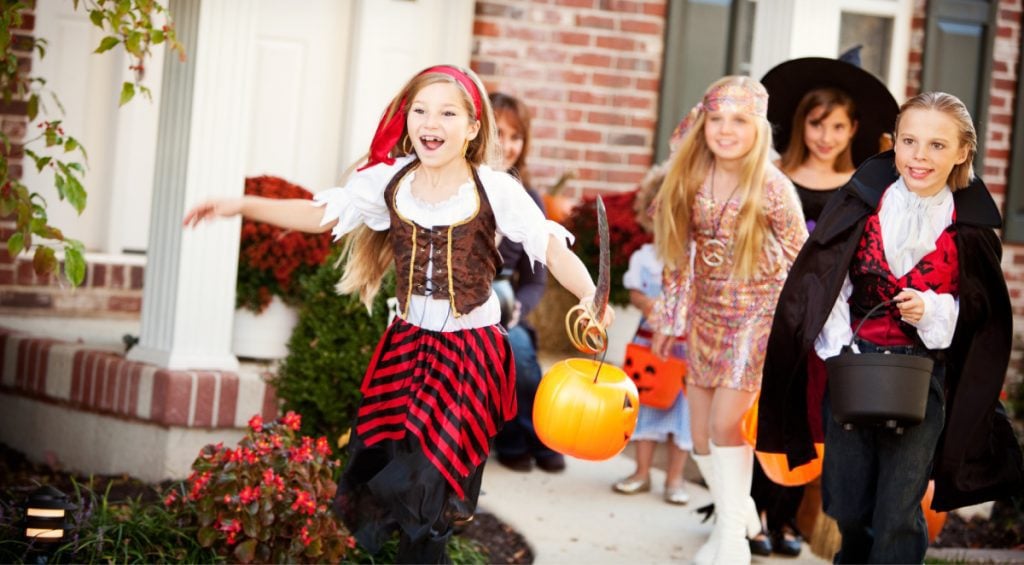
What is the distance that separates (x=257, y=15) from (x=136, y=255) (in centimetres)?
191

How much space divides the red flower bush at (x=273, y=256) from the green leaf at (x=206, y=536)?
1552 millimetres

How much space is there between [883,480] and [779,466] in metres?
0.89

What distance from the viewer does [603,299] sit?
389 centimetres

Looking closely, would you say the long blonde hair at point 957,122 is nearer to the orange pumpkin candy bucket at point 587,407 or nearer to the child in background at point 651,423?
the orange pumpkin candy bucket at point 587,407

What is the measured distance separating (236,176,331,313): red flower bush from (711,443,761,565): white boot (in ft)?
6.11

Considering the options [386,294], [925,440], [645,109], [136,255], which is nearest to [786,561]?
[925,440]

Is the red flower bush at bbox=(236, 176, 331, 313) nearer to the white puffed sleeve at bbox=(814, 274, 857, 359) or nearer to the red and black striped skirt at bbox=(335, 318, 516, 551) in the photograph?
the red and black striped skirt at bbox=(335, 318, 516, 551)

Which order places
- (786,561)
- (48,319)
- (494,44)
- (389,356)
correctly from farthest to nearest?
(494,44) → (48,319) → (786,561) → (389,356)

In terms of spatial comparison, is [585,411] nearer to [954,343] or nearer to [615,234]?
[954,343]

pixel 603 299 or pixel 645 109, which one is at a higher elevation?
pixel 645 109

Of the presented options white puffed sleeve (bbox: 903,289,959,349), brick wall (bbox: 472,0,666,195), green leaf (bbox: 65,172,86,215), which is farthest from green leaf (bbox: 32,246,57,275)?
brick wall (bbox: 472,0,666,195)

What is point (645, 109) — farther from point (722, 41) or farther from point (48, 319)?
point (48, 319)

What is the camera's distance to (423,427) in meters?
4.00

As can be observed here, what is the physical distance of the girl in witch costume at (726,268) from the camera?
16.3 ft
